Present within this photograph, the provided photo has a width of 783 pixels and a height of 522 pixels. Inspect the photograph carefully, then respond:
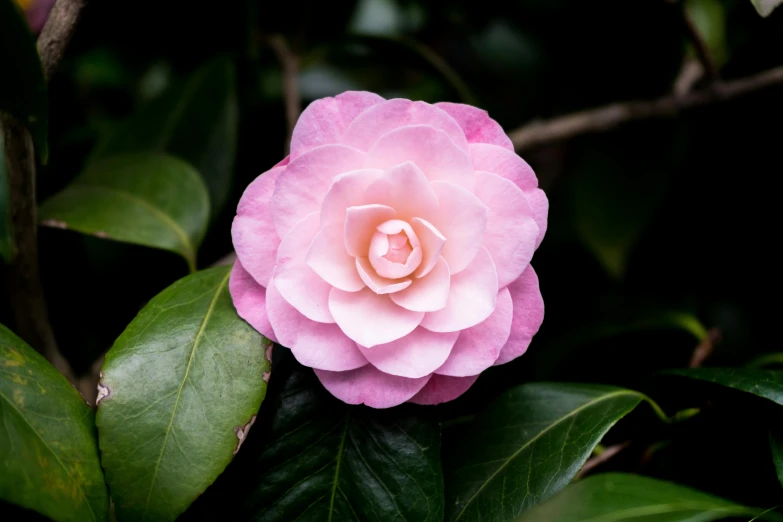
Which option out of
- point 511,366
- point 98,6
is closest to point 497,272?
point 511,366

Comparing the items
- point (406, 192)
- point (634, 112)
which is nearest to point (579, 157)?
point (634, 112)

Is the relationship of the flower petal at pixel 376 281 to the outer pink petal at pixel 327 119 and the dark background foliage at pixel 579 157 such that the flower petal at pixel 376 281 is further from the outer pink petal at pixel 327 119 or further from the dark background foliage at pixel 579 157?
the dark background foliage at pixel 579 157

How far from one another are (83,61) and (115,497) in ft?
4.22

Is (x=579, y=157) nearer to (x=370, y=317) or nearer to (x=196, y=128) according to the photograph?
(x=196, y=128)

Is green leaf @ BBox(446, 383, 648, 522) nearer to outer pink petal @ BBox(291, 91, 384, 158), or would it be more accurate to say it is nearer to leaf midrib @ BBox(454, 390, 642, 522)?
leaf midrib @ BBox(454, 390, 642, 522)

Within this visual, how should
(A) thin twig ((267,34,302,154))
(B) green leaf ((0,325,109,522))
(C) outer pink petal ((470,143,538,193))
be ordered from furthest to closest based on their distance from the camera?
(A) thin twig ((267,34,302,154))
(C) outer pink petal ((470,143,538,193))
(B) green leaf ((0,325,109,522))

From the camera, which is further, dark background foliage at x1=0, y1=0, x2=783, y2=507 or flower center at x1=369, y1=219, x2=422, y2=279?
dark background foliage at x1=0, y1=0, x2=783, y2=507

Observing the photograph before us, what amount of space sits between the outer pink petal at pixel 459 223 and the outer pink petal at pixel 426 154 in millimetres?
15

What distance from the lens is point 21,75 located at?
1.54 ft

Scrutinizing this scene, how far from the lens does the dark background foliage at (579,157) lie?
101cm

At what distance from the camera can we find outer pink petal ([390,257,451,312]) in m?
0.50

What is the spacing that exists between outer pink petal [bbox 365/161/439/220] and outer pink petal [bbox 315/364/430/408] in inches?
5.2

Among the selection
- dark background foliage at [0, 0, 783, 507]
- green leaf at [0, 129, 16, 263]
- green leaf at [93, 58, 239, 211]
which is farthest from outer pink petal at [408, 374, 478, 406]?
green leaf at [93, 58, 239, 211]

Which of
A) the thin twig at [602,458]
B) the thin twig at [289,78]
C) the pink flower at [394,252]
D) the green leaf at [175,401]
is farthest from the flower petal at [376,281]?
the thin twig at [289,78]
